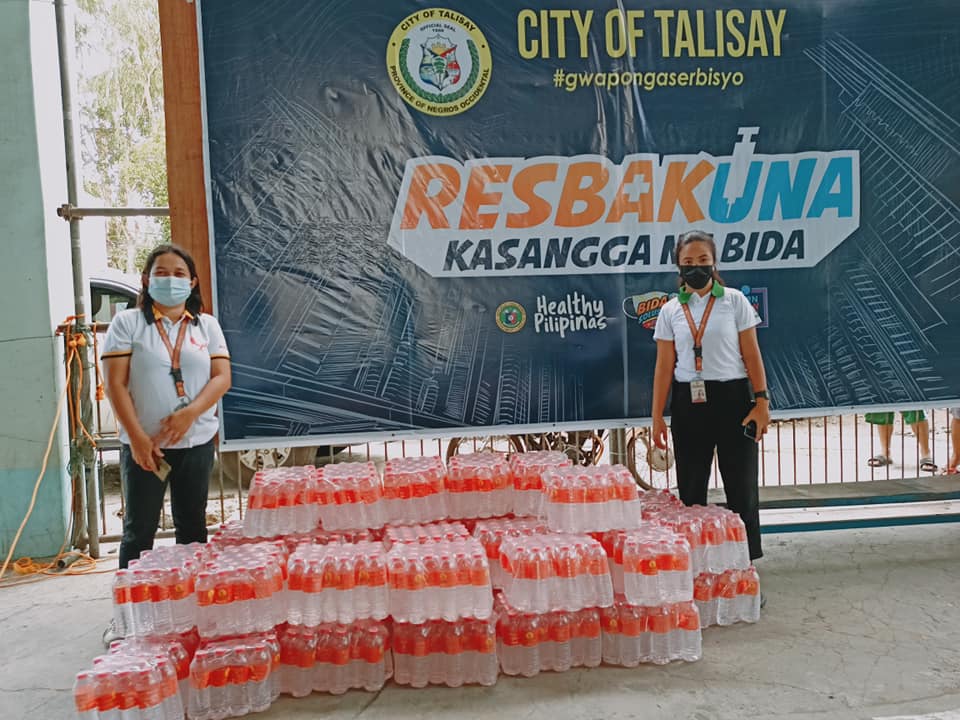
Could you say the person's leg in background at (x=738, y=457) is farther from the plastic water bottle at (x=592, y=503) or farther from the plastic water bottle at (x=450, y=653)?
the plastic water bottle at (x=450, y=653)

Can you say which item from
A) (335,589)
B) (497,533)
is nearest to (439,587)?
(335,589)

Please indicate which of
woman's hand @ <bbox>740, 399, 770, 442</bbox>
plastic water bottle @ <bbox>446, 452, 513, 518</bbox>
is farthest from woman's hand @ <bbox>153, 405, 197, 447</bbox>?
woman's hand @ <bbox>740, 399, 770, 442</bbox>

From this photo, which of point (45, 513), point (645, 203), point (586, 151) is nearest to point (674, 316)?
point (645, 203)

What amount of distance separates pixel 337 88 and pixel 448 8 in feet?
2.67

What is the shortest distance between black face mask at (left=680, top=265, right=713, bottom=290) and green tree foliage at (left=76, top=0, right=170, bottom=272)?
19.3 meters

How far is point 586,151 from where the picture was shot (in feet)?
16.5

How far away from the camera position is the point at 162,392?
396 cm

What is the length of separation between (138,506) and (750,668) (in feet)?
9.74

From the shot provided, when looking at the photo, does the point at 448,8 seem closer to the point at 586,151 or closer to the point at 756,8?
the point at 586,151

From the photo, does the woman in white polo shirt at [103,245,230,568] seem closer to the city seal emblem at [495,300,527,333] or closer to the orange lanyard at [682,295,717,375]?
the city seal emblem at [495,300,527,333]

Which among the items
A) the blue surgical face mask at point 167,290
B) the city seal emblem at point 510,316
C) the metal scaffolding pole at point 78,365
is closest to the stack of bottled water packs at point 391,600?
the blue surgical face mask at point 167,290

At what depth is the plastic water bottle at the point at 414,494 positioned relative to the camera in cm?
420

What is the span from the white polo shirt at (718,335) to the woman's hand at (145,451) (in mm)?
2686

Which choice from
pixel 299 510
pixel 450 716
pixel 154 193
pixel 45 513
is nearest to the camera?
pixel 450 716
